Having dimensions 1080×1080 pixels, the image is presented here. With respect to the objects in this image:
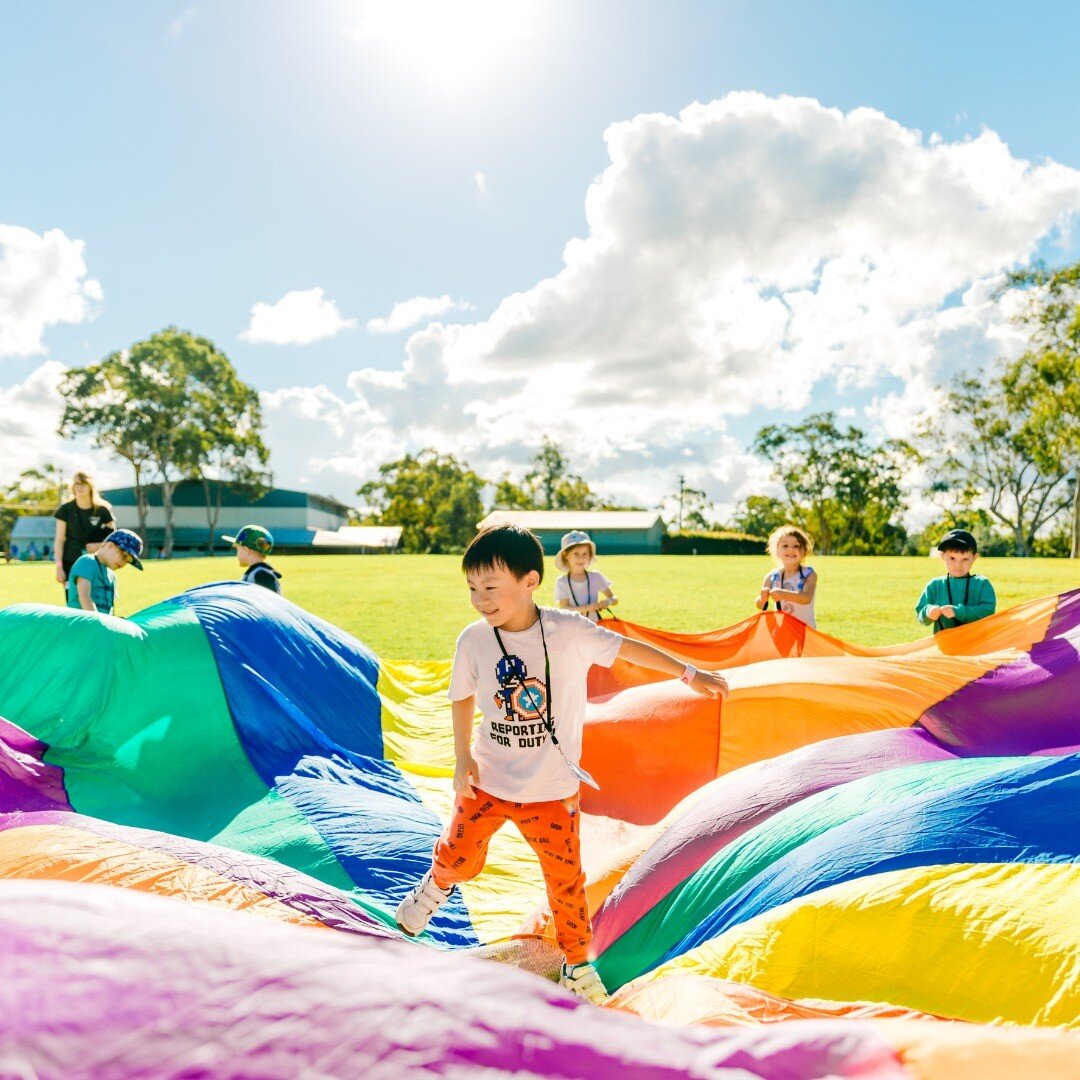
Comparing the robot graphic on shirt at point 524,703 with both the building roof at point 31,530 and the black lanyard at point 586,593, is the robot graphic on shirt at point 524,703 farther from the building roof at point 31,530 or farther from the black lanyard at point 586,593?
the building roof at point 31,530

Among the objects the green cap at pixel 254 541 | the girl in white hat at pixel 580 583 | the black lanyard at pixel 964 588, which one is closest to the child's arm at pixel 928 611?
the black lanyard at pixel 964 588

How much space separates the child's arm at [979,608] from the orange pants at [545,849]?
380cm

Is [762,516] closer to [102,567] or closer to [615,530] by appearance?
[615,530]

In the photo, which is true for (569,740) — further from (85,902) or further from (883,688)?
(883,688)

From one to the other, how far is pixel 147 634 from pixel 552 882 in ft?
9.07

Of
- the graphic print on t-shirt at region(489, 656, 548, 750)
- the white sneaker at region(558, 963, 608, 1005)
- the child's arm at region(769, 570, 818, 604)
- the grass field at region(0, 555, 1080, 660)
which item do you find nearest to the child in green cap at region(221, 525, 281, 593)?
the child's arm at region(769, 570, 818, 604)

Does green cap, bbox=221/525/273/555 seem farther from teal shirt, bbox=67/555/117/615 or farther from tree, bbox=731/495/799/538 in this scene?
tree, bbox=731/495/799/538

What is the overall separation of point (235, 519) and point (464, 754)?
58923 millimetres

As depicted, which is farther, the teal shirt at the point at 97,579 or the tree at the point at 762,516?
the tree at the point at 762,516

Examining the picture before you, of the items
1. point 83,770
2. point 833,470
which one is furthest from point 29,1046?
point 833,470

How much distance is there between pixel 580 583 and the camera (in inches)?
250

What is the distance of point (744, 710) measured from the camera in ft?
13.3

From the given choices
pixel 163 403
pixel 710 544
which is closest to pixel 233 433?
pixel 163 403

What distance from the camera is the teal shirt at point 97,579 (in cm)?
544
